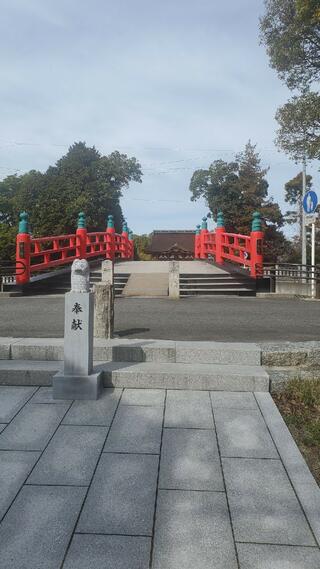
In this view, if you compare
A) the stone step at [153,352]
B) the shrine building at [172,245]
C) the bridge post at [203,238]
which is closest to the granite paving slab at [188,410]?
the stone step at [153,352]

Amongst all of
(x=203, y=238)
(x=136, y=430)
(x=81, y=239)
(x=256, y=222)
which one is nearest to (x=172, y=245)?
(x=203, y=238)

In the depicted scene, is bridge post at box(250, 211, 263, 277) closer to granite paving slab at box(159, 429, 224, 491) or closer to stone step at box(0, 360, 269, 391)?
stone step at box(0, 360, 269, 391)

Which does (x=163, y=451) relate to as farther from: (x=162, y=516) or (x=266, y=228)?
(x=266, y=228)

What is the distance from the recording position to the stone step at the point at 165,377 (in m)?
4.07

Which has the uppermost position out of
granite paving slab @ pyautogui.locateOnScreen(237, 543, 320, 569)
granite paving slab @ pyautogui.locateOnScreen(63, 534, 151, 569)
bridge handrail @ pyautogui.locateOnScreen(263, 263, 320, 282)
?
bridge handrail @ pyautogui.locateOnScreen(263, 263, 320, 282)

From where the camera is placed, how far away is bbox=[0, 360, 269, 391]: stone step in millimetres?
4066

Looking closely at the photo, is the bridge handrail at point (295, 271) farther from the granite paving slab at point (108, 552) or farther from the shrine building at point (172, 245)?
the shrine building at point (172, 245)

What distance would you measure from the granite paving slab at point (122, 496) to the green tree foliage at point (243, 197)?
106 ft

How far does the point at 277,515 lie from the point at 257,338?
335 centimetres

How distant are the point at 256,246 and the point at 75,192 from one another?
2760 centimetres

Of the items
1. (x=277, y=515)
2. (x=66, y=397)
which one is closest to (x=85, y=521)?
(x=277, y=515)

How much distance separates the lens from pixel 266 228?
116 ft

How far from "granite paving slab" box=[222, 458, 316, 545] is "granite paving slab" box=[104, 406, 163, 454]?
0.62 m

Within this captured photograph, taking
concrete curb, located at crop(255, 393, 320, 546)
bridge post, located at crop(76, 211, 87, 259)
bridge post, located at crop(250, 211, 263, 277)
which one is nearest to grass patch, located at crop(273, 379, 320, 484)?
concrete curb, located at crop(255, 393, 320, 546)
